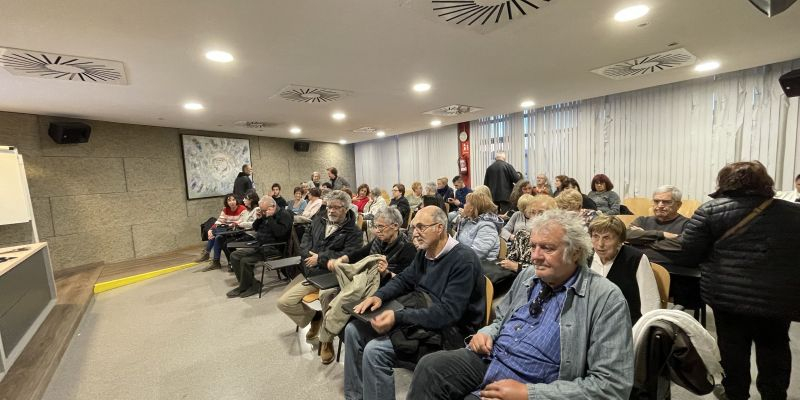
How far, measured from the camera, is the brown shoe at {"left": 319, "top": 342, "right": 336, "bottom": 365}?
2482mm

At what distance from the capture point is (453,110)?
5.65m

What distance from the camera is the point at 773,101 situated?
4.11m

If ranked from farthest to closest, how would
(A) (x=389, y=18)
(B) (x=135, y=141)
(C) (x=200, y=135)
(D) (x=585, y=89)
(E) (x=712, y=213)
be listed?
(C) (x=200, y=135) → (B) (x=135, y=141) → (D) (x=585, y=89) → (A) (x=389, y=18) → (E) (x=712, y=213)

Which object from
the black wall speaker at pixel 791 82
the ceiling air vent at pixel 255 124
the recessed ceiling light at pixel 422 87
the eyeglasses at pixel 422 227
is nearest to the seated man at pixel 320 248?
the eyeglasses at pixel 422 227

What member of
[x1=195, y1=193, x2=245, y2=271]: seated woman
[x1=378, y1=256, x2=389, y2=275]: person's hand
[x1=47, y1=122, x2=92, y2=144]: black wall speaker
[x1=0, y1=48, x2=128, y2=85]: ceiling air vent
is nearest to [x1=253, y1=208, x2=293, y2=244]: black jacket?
[x1=195, y1=193, x2=245, y2=271]: seated woman

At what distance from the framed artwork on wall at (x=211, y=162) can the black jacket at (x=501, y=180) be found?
5797 millimetres

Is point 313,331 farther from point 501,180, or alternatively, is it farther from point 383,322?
point 501,180

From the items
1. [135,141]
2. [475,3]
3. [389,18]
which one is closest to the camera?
[475,3]

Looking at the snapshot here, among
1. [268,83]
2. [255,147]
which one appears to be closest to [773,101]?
[268,83]

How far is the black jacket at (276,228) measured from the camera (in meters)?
4.05

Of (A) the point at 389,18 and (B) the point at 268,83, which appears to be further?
(B) the point at 268,83

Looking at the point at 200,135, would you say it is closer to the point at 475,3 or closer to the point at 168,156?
the point at 168,156

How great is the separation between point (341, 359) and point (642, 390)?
6.57ft

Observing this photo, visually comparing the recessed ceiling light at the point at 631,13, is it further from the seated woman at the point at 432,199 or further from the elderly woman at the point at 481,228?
the seated woman at the point at 432,199
